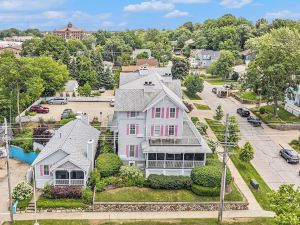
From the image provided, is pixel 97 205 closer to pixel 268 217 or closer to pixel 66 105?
pixel 268 217

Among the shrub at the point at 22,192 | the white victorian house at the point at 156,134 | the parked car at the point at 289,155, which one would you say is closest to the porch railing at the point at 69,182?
the shrub at the point at 22,192

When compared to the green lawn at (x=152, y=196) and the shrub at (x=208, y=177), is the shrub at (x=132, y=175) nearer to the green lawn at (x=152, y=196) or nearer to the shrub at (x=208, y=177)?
the green lawn at (x=152, y=196)

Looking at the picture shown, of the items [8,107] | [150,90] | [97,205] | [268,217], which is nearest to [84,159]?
[97,205]

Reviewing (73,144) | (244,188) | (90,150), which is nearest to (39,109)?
(73,144)

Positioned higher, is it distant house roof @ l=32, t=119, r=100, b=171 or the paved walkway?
distant house roof @ l=32, t=119, r=100, b=171

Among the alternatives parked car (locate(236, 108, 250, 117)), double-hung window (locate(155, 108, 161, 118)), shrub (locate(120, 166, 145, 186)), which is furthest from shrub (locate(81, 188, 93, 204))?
parked car (locate(236, 108, 250, 117))

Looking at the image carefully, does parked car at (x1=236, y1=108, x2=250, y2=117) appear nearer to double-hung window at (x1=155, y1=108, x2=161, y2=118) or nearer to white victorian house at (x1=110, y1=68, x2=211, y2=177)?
white victorian house at (x1=110, y1=68, x2=211, y2=177)
